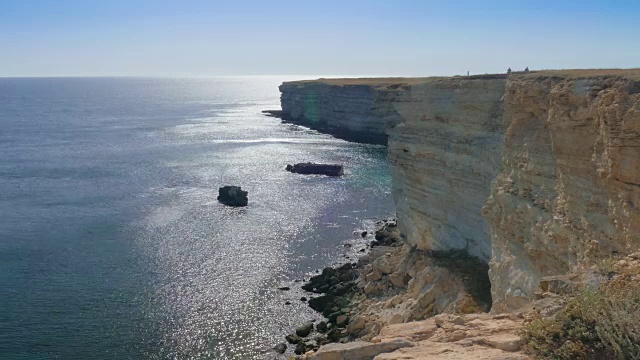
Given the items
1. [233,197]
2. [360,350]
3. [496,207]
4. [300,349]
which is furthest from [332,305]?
[233,197]

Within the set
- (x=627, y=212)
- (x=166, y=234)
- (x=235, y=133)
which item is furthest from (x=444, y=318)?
(x=235, y=133)

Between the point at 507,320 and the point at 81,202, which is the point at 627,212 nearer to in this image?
the point at 507,320

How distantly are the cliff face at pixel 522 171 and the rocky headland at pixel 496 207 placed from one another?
0.16 feet

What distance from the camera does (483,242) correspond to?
25141mm

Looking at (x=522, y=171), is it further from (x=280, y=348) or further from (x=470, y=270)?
(x=280, y=348)

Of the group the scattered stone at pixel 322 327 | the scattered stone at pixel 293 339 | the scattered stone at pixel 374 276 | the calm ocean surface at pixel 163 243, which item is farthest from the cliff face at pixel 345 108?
the scattered stone at pixel 293 339

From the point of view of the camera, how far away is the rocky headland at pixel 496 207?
10594 mm

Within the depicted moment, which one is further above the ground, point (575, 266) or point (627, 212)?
point (627, 212)

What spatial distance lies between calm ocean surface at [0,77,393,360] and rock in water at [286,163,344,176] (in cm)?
203

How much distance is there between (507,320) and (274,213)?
4007 cm

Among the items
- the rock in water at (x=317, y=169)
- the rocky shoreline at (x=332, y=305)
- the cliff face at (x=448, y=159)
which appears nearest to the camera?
the cliff face at (x=448, y=159)

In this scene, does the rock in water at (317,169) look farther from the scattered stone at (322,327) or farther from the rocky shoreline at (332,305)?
the scattered stone at (322,327)

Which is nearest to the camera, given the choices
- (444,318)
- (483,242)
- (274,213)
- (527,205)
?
(444,318)

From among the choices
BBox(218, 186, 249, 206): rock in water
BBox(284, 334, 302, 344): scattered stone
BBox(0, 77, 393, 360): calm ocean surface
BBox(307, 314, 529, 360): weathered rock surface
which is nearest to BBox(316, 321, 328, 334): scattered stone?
BBox(284, 334, 302, 344): scattered stone
